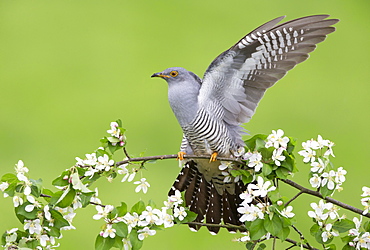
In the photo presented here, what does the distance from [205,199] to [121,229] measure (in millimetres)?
472

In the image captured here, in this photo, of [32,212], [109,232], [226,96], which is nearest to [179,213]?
[109,232]

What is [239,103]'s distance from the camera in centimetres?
114

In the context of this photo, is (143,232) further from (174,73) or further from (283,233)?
(174,73)

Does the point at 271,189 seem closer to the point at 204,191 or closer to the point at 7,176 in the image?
the point at 7,176

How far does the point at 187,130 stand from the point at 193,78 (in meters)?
0.11

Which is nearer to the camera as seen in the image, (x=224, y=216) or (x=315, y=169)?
(x=315, y=169)

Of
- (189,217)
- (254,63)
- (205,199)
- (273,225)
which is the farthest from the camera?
(205,199)

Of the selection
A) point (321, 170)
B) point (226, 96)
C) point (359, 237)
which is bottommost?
point (359, 237)

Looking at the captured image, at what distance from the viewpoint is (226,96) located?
1.14 metres

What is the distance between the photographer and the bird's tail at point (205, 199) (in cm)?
121

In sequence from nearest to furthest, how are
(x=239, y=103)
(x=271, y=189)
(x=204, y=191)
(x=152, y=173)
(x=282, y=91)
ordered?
(x=271, y=189) < (x=239, y=103) < (x=204, y=191) < (x=152, y=173) < (x=282, y=91)

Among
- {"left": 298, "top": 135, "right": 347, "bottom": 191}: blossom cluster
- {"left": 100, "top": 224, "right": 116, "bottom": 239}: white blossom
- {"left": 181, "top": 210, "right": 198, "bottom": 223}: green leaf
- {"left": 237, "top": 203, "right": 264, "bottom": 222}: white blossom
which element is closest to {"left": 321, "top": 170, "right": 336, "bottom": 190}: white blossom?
{"left": 298, "top": 135, "right": 347, "bottom": 191}: blossom cluster

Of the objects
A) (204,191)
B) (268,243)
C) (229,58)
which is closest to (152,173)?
(268,243)

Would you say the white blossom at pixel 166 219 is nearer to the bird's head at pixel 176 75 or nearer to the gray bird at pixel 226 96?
the gray bird at pixel 226 96
